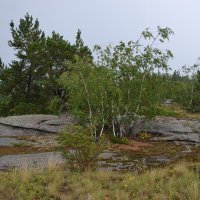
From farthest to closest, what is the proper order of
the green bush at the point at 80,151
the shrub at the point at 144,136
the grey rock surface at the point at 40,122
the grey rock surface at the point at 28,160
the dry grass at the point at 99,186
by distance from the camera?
the grey rock surface at the point at 40,122
the shrub at the point at 144,136
the grey rock surface at the point at 28,160
the green bush at the point at 80,151
the dry grass at the point at 99,186

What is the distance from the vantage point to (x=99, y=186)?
10680mm

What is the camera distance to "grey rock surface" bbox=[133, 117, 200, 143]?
27828mm

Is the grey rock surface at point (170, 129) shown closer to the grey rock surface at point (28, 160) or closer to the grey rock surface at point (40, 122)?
the grey rock surface at point (40, 122)

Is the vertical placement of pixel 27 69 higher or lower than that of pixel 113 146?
higher

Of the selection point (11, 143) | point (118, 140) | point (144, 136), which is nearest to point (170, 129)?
point (144, 136)

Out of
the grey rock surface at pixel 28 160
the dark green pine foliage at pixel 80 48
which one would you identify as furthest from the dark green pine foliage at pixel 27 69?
the grey rock surface at pixel 28 160

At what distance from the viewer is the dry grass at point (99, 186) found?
927 cm

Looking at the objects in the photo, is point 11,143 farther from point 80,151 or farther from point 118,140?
point 80,151

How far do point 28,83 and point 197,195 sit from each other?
3419 cm

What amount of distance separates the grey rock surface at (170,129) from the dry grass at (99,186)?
15.6m

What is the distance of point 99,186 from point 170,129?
1999 cm

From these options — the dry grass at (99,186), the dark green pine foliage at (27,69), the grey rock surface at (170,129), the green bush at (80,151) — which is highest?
the dark green pine foliage at (27,69)

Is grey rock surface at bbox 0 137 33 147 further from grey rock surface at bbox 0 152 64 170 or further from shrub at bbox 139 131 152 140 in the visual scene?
shrub at bbox 139 131 152 140

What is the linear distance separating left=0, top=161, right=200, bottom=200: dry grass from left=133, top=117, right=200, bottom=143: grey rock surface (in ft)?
51.2
